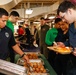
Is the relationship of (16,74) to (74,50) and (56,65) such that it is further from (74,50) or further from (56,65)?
(56,65)

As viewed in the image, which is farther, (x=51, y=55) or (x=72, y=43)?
(x=51, y=55)

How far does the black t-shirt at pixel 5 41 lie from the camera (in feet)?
8.36

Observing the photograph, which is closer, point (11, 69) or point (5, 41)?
point (11, 69)

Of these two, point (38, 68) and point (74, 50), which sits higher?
point (74, 50)

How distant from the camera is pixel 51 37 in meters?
4.32

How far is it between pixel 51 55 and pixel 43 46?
1384 millimetres

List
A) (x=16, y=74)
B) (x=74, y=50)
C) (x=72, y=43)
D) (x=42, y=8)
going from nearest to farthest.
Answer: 1. (x=16, y=74)
2. (x=74, y=50)
3. (x=72, y=43)
4. (x=42, y=8)

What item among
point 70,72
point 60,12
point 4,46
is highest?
point 60,12

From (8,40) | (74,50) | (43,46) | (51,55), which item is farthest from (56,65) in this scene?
(43,46)

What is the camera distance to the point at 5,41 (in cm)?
260

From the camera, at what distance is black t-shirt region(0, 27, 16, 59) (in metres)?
2.55

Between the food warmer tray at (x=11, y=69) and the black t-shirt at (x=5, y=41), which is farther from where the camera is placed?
the black t-shirt at (x=5, y=41)

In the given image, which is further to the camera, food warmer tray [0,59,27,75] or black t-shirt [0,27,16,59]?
black t-shirt [0,27,16,59]

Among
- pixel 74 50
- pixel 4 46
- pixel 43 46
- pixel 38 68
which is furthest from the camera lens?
pixel 43 46
